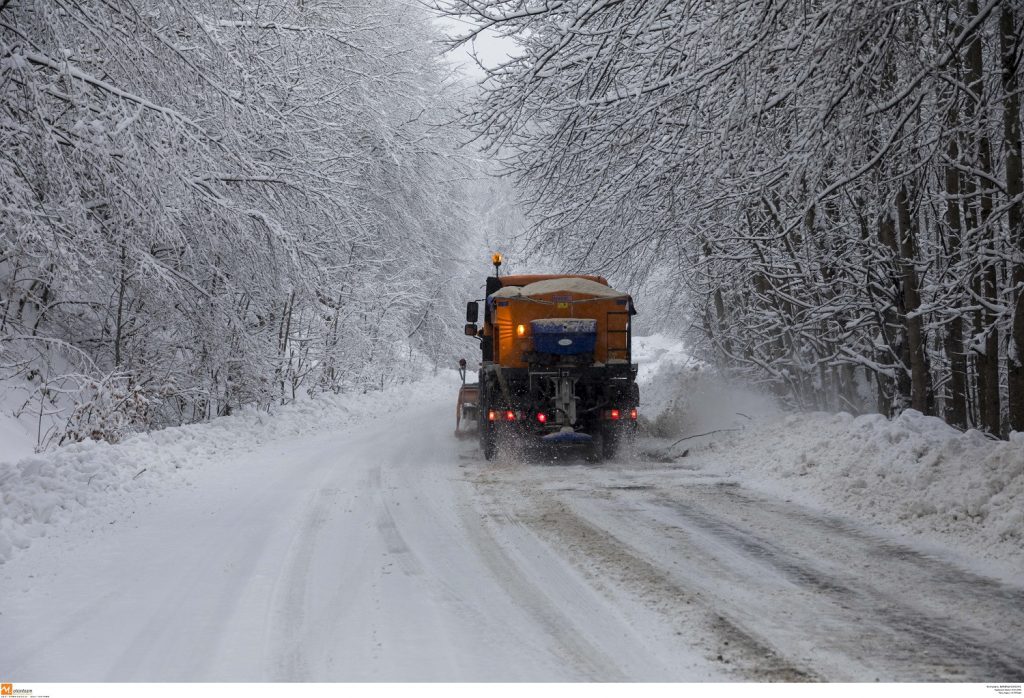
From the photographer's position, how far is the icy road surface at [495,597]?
418 cm

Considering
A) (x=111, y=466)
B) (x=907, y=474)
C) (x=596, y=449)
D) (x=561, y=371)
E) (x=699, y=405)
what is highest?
(x=561, y=371)

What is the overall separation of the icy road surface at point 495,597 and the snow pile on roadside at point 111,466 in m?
0.36

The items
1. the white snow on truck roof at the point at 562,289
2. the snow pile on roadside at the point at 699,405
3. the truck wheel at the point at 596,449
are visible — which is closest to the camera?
the truck wheel at the point at 596,449

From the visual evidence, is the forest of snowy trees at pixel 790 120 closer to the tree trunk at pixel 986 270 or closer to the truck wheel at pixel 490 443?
the tree trunk at pixel 986 270

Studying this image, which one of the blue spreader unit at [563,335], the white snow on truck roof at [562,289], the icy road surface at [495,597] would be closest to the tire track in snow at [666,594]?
the icy road surface at [495,597]

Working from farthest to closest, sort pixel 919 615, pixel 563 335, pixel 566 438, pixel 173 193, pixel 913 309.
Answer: pixel 563 335 < pixel 566 438 < pixel 913 309 < pixel 173 193 < pixel 919 615

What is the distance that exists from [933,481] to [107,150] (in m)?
9.09

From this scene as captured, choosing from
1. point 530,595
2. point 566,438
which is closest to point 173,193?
point 566,438

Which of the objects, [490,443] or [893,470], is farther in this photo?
[490,443]

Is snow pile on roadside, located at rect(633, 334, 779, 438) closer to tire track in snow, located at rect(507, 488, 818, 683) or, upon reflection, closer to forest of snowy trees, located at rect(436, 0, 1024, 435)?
forest of snowy trees, located at rect(436, 0, 1024, 435)

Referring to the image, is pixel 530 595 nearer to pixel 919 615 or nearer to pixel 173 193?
pixel 919 615

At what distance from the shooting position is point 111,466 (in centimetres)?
948

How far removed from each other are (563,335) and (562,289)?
2.69 feet

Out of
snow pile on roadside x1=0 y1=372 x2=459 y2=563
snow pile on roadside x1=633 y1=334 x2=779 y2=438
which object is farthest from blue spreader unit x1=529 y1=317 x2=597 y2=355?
snow pile on roadside x1=0 y1=372 x2=459 y2=563
